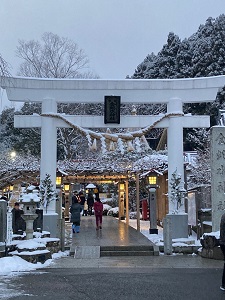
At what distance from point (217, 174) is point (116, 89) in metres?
5.66

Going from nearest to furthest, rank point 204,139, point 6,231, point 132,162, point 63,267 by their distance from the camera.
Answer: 1. point 63,267
2. point 6,231
3. point 132,162
4. point 204,139

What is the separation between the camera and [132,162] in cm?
2466

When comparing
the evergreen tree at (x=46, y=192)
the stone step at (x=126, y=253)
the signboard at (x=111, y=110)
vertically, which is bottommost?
the stone step at (x=126, y=253)

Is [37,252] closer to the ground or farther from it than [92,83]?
closer to the ground

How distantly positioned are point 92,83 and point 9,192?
15.2 m

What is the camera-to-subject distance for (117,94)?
17.1m

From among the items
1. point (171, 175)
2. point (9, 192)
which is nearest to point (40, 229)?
point (171, 175)

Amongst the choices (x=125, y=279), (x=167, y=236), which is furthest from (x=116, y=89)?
(x=125, y=279)

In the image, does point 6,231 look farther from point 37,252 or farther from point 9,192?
point 9,192

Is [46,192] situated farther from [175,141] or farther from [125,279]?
[125,279]

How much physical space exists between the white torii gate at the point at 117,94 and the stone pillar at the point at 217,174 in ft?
10.8

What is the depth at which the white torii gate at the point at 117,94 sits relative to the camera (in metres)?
17.0

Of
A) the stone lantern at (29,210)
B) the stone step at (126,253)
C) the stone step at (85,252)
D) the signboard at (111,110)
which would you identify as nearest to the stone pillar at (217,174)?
the stone step at (126,253)

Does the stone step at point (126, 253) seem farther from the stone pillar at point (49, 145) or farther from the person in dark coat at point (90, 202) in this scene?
the person in dark coat at point (90, 202)
